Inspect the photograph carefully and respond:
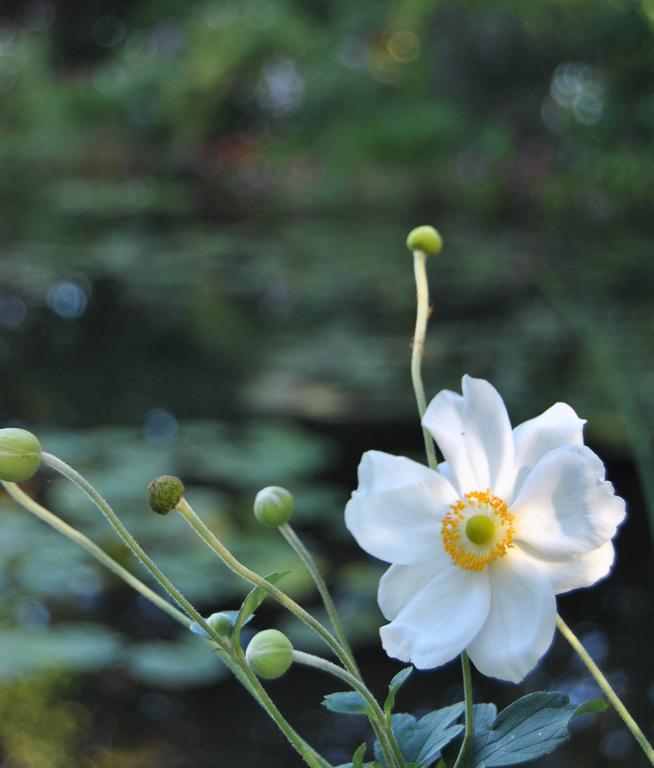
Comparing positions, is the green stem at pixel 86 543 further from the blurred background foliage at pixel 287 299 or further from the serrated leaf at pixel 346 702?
the blurred background foliage at pixel 287 299

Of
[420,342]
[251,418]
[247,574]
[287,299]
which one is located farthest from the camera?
[287,299]

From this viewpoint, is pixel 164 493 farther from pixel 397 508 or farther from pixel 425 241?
pixel 425 241

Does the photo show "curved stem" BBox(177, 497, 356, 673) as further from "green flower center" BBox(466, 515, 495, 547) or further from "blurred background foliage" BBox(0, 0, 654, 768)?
"blurred background foliage" BBox(0, 0, 654, 768)

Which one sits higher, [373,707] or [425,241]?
[425,241]

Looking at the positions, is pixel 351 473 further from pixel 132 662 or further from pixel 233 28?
pixel 233 28

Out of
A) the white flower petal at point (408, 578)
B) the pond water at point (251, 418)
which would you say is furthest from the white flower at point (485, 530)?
the pond water at point (251, 418)

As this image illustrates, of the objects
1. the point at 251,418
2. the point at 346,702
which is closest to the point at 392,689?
the point at 346,702

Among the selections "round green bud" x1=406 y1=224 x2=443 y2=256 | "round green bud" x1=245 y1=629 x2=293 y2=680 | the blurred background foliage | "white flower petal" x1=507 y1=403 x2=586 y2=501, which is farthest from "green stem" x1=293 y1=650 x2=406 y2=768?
the blurred background foliage
